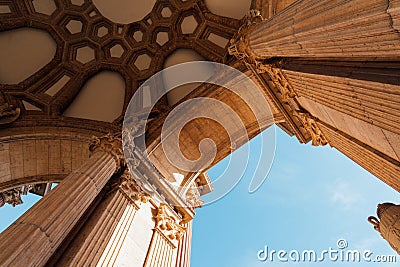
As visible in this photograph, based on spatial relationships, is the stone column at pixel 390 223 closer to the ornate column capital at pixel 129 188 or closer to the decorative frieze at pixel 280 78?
the decorative frieze at pixel 280 78

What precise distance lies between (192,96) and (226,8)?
315cm

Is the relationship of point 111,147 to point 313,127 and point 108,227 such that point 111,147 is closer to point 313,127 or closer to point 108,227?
point 108,227

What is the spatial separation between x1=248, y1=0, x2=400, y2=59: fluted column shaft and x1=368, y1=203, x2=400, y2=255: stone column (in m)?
2.08

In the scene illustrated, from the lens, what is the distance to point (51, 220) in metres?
3.85

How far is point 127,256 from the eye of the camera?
17.2 ft

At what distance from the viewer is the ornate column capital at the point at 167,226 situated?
21.5 ft

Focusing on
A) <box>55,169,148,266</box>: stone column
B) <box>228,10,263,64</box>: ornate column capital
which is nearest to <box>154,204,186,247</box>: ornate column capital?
<box>55,169,148,266</box>: stone column

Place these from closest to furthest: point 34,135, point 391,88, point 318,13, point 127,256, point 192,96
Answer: point 391,88 → point 318,13 → point 127,256 → point 34,135 → point 192,96

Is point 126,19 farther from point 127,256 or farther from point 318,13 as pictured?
point 318,13

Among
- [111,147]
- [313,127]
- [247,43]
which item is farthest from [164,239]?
[247,43]

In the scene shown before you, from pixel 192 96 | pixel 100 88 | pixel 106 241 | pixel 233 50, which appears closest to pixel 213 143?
pixel 192 96

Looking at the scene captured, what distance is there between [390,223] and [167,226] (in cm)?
407

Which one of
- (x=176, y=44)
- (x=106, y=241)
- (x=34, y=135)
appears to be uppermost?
(x=176, y=44)

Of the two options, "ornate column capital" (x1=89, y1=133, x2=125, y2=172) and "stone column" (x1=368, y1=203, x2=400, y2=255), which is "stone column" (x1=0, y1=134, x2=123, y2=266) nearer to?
"ornate column capital" (x1=89, y1=133, x2=125, y2=172)
